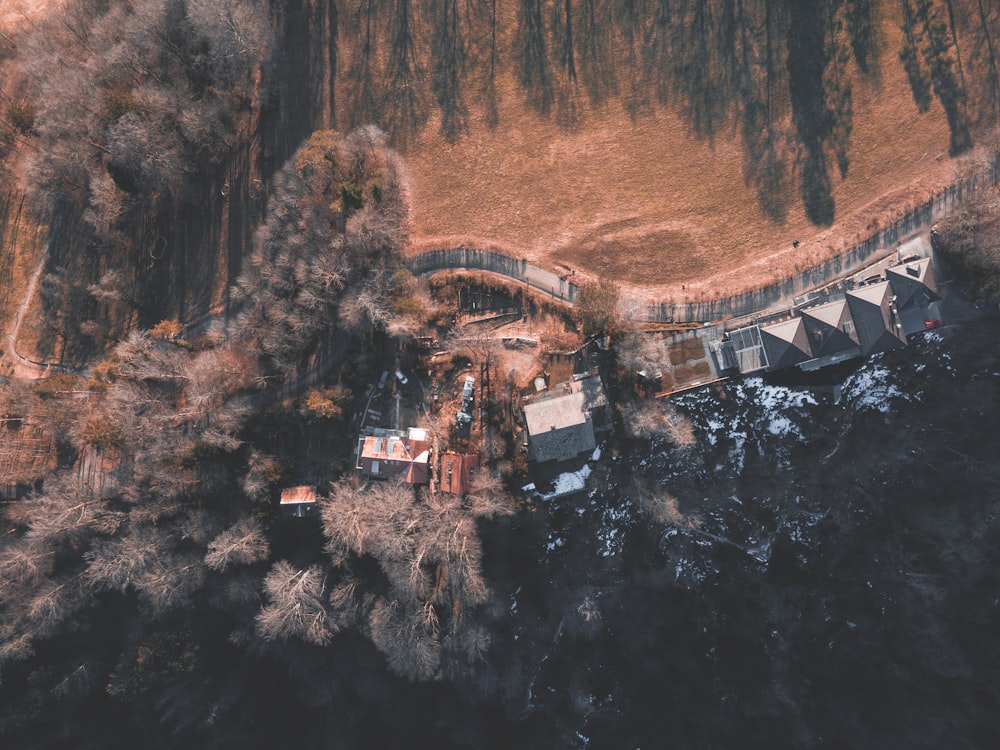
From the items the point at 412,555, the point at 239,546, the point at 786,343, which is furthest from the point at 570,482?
the point at 239,546

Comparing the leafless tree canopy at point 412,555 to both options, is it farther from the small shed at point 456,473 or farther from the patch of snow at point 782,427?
the patch of snow at point 782,427

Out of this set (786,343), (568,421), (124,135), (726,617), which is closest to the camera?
(786,343)

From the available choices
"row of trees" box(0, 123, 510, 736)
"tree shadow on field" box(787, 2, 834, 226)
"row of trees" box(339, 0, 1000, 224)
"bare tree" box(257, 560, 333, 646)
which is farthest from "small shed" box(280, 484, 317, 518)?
"tree shadow on field" box(787, 2, 834, 226)

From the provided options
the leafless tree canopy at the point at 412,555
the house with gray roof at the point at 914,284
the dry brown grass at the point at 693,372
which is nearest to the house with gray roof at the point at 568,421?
the leafless tree canopy at the point at 412,555

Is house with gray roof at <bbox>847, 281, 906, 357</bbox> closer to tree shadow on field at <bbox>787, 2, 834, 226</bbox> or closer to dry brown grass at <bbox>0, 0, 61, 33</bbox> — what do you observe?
tree shadow on field at <bbox>787, 2, 834, 226</bbox>

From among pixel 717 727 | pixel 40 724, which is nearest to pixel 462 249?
pixel 717 727

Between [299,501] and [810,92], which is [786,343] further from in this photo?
[299,501]
